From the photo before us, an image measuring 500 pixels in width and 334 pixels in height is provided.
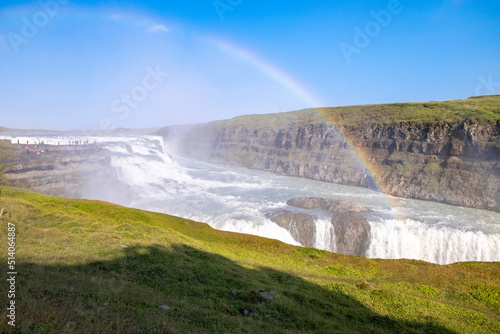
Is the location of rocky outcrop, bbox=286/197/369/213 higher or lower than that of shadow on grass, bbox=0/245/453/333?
lower

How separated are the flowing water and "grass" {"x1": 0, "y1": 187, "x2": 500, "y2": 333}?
492 inches

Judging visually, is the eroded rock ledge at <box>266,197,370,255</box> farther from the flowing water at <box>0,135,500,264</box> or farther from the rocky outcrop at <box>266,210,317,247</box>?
the flowing water at <box>0,135,500,264</box>

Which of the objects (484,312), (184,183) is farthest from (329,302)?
(184,183)

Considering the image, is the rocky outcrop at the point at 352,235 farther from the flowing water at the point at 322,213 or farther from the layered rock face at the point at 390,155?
the layered rock face at the point at 390,155

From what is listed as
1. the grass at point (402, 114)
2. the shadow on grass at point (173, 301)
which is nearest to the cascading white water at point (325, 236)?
the shadow on grass at point (173, 301)

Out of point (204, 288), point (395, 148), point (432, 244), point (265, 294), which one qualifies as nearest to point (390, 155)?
point (395, 148)

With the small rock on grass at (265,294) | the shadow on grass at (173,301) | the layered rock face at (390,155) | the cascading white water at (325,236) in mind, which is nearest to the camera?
the shadow on grass at (173,301)

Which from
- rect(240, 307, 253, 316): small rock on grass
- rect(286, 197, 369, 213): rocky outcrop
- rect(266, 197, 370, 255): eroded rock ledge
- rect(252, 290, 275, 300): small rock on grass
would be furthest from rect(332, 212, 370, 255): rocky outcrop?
rect(240, 307, 253, 316): small rock on grass

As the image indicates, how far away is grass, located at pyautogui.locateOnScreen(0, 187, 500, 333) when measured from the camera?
8.51m

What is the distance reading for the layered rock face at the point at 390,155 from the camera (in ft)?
198

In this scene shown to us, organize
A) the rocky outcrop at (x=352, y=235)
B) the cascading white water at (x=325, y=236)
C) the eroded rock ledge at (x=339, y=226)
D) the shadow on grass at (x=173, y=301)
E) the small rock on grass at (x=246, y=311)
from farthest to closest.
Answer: the cascading white water at (x=325, y=236) → the eroded rock ledge at (x=339, y=226) → the rocky outcrop at (x=352, y=235) → the small rock on grass at (x=246, y=311) → the shadow on grass at (x=173, y=301)

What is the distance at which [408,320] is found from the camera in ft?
46.2

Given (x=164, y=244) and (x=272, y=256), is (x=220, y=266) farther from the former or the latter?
(x=272, y=256)

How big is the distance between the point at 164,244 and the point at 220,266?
531 cm
